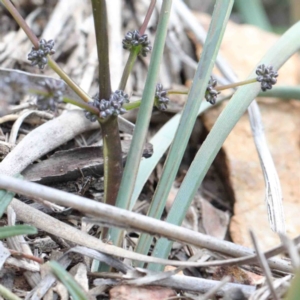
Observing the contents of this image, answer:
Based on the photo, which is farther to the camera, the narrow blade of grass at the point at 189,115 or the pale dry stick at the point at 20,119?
the pale dry stick at the point at 20,119

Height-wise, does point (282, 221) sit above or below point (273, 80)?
below

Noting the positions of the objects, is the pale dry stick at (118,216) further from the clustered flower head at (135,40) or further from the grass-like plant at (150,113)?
the clustered flower head at (135,40)

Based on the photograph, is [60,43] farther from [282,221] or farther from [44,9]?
[282,221]

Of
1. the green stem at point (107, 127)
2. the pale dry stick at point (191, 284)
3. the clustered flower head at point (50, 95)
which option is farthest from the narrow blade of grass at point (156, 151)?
the clustered flower head at point (50, 95)

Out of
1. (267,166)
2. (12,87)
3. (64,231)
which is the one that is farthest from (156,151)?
(12,87)

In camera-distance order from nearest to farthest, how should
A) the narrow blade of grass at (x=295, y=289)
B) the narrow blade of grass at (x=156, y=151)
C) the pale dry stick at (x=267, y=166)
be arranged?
the narrow blade of grass at (x=295, y=289), the pale dry stick at (x=267, y=166), the narrow blade of grass at (x=156, y=151)

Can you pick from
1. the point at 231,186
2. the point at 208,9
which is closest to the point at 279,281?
the point at 231,186

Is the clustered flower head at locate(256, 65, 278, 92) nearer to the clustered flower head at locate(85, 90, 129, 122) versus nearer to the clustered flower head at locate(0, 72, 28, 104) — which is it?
the clustered flower head at locate(85, 90, 129, 122)
